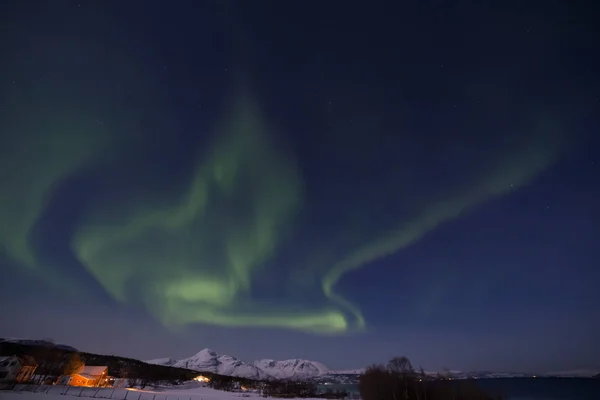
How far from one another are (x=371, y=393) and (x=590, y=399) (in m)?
141

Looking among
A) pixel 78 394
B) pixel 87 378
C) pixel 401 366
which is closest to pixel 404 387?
pixel 401 366

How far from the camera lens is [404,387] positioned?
93.5 metres

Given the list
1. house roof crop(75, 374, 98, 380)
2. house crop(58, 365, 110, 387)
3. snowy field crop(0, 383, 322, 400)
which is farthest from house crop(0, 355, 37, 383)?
snowy field crop(0, 383, 322, 400)

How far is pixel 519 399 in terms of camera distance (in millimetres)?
182000

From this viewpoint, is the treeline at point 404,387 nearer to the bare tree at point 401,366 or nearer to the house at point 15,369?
the bare tree at point 401,366

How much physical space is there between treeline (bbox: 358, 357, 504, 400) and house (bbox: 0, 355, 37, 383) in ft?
314

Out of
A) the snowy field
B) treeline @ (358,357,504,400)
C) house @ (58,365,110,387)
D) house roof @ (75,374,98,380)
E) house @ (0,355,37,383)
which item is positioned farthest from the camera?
house roof @ (75,374,98,380)

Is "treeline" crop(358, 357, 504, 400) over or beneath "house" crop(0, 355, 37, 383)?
beneath

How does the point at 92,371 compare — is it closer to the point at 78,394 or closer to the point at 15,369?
the point at 15,369

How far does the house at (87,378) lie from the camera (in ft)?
348

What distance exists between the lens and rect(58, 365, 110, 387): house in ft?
348

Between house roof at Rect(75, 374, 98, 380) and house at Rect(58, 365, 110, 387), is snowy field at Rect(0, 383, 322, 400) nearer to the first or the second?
house at Rect(58, 365, 110, 387)

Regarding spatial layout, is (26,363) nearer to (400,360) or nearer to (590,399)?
(400,360)

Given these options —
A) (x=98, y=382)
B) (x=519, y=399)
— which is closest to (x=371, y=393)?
(x=98, y=382)
